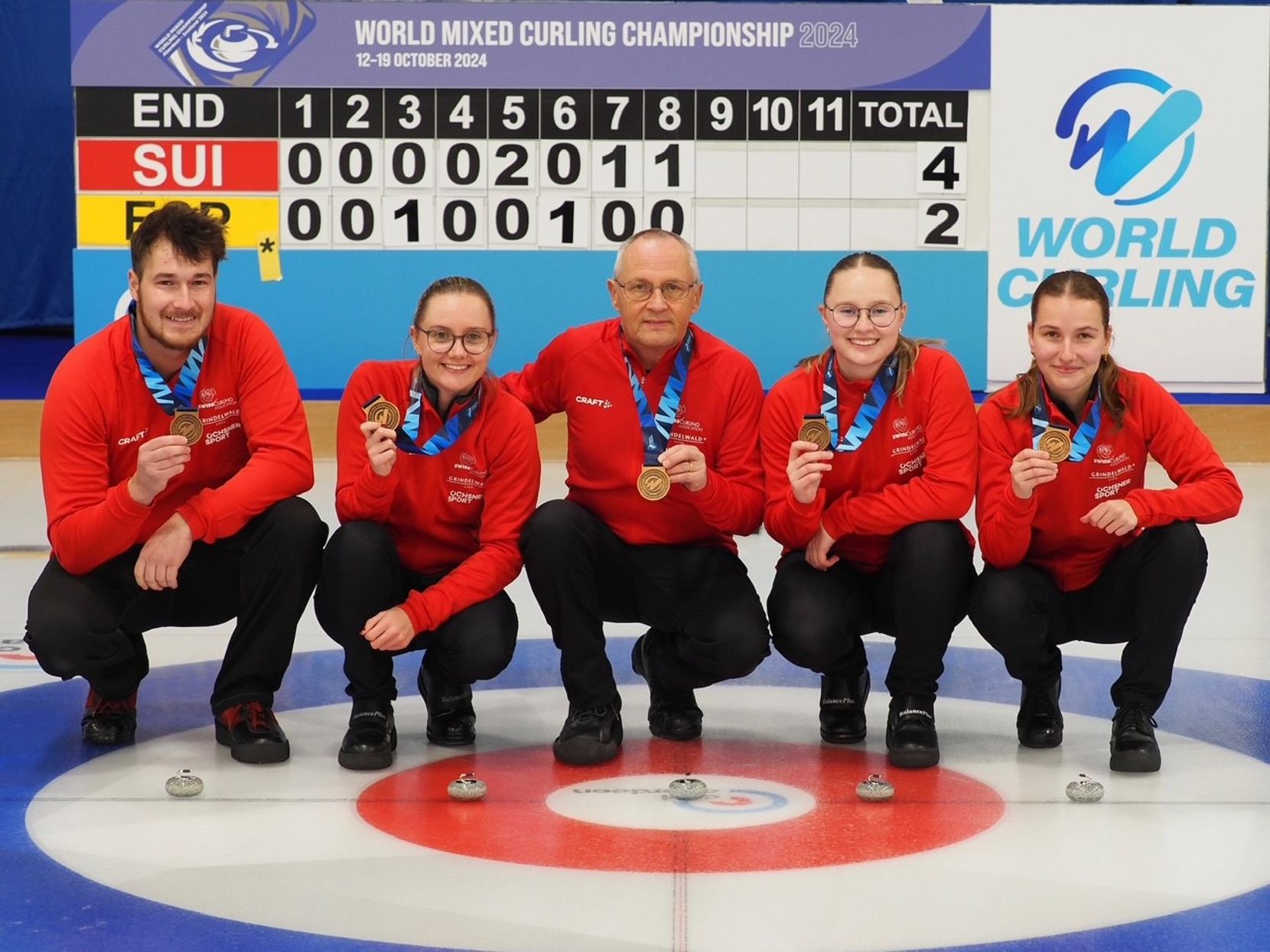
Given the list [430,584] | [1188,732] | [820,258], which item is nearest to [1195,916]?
[1188,732]

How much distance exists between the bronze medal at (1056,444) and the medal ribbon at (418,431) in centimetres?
135

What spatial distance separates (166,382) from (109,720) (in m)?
0.85

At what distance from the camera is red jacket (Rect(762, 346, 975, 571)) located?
157 inches

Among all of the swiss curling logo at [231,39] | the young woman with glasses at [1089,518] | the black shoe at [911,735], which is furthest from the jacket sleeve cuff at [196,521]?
the swiss curling logo at [231,39]

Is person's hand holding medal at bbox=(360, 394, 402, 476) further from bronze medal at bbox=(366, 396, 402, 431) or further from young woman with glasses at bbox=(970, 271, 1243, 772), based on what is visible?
young woman with glasses at bbox=(970, 271, 1243, 772)

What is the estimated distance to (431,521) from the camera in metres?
4.10

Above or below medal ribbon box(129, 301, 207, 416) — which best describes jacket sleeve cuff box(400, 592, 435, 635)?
below

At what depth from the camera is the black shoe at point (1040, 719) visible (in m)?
4.06

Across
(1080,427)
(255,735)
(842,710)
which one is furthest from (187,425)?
(1080,427)

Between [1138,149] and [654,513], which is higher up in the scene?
[1138,149]

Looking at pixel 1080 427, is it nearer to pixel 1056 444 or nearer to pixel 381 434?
pixel 1056 444

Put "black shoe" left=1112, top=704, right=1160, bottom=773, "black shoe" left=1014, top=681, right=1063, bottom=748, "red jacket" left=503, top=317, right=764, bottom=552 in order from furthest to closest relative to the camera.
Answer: "red jacket" left=503, top=317, right=764, bottom=552
"black shoe" left=1014, top=681, right=1063, bottom=748
"black shoe" left=1112, top=704, right=1160, bottom=773

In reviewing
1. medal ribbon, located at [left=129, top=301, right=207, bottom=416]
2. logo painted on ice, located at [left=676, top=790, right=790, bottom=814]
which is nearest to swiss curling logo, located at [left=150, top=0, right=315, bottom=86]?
medal ribbon, located at [left=129, top=301, right=207, bottom=416]

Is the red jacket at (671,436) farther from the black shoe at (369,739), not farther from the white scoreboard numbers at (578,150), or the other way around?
the white scoreboard numbers at (578,150)
